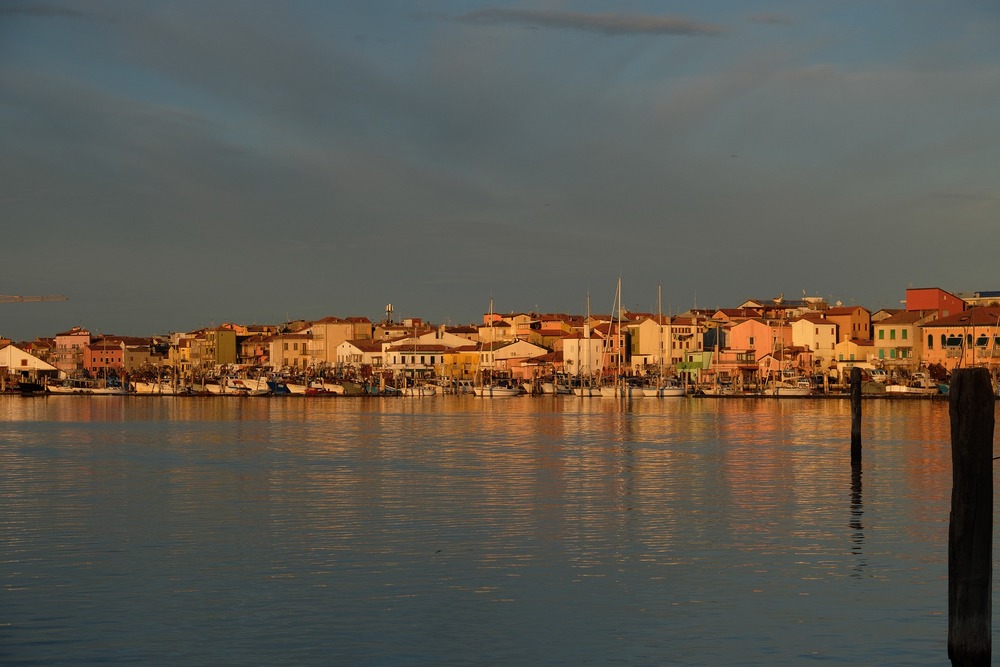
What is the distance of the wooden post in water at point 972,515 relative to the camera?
12406 mm

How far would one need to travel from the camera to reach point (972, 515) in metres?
12.4

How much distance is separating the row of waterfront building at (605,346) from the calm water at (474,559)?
69675 mm

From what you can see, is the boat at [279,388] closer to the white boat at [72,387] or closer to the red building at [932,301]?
the white boat at [72,387]

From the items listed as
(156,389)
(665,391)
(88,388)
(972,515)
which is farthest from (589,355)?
(972,515)

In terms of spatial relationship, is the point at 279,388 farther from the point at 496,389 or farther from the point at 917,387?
the point at 917,387

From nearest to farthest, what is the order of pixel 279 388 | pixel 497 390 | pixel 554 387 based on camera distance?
pixel 497 390 < pixel 554 387 < pixel 279 388

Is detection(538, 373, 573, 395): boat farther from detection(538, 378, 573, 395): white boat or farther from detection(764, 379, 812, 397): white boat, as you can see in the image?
detection(764, 379, 812, 397): white boat

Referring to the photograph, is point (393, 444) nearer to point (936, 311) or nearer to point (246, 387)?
point (936, 311)

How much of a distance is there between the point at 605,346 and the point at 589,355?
521 centimetres

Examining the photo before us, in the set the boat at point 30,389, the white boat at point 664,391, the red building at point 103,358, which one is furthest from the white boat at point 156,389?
the white boat at point 664,391

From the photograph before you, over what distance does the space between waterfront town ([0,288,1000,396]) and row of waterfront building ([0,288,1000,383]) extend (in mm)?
168

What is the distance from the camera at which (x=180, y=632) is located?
579 inches

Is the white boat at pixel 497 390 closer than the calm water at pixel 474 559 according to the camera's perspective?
Result: No

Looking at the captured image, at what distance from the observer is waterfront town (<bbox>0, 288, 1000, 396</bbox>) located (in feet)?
365
